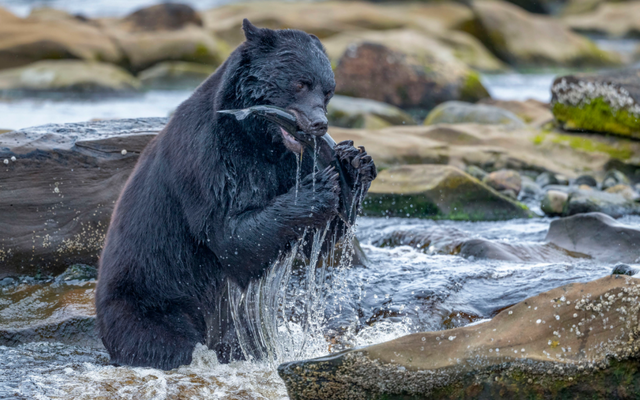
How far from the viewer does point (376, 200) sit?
7418 mm

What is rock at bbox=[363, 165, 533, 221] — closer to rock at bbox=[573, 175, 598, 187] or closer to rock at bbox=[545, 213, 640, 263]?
A: rock at bbox=[545, 213, 640, 263]

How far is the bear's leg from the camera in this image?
3.77m

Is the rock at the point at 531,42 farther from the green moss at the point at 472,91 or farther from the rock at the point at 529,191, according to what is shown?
the rock at the point at 529,191

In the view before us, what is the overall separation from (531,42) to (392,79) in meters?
12.8

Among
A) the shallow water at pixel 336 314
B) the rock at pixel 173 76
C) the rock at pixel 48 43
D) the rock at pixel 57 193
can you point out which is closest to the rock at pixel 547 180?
the shallow water at pixel 336 314

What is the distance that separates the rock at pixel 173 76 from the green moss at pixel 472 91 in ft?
25.3

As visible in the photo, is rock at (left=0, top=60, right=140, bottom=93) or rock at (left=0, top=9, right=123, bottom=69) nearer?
rock at (left=0, top=60, right=140, bottom=93)

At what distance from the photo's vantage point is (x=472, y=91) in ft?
48.3

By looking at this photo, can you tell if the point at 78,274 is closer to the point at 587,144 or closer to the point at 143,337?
the point at 143,337

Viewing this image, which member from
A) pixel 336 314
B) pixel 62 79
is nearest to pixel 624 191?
pixel 336 314

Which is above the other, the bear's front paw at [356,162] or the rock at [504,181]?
the bear's front paw at [356,162]

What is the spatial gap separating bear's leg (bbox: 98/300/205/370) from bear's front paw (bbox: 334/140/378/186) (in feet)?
4.38

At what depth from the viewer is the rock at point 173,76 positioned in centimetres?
1891

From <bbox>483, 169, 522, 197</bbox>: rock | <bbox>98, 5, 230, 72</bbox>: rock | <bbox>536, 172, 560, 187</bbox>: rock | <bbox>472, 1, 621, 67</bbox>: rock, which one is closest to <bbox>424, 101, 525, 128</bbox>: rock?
<bbox>536, 172, 560, 187</bbox>: rock
